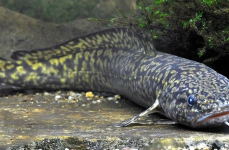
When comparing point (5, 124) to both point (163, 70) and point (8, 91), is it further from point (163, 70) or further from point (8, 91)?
point (8, 91)

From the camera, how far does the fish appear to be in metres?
3.21

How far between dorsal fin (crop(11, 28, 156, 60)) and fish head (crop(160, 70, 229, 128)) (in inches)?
55.0

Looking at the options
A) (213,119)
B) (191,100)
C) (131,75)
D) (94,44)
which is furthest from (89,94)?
(213,119)

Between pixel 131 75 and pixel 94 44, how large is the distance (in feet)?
4.14

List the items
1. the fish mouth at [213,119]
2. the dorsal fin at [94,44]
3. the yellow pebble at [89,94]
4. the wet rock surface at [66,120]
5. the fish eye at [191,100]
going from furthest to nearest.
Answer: the yellow pebble at [89,94] → the dorsal fin at [94,44] → the fish eye at [191,100] → the fish mouth at [213,119] → the wet rock surface at [66,120]

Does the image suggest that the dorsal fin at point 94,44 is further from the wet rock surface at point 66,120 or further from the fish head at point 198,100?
the fish head at point 198,100

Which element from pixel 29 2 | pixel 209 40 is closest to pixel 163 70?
pixel 209 40

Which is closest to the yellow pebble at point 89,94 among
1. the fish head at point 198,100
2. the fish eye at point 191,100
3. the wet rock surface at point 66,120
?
the wet rock surface at point 66,120

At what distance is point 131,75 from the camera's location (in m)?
4.56

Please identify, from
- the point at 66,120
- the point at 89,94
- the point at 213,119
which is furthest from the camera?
the point at 89,94

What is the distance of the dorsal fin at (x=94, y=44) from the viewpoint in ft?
16.4

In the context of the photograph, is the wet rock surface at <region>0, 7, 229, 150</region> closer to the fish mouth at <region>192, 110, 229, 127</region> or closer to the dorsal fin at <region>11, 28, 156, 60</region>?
the fish mouth at <region>192, 110, 229, 127</region>

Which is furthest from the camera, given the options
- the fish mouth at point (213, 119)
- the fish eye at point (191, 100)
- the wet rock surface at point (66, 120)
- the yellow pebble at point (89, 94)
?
the yellow pebble at point (89, 94)

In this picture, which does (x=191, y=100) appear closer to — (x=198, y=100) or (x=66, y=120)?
(x=198, y=100)
